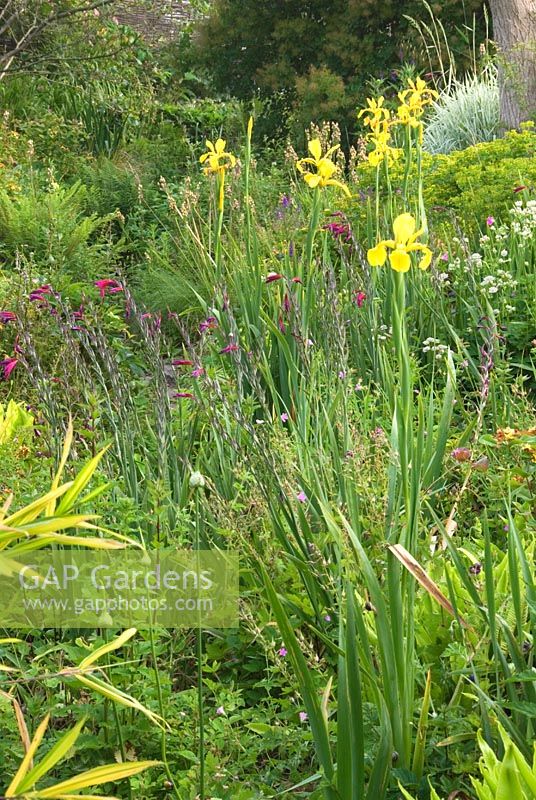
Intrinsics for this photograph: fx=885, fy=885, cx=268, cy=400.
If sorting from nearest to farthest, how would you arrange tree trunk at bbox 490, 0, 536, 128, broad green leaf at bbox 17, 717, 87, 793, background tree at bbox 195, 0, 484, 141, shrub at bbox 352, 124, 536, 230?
1. broad green leaf at bbox 17, 717, 87, 793
2. shrub at bbox 352, 124, 536, 230
3. tree trunk at bbox 490, 0, 536, 128
4. background tree at bbox 195, 0, 484, 141

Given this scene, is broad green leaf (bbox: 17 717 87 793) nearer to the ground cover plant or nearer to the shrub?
A: the ground cover plant

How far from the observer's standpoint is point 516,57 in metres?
8.00

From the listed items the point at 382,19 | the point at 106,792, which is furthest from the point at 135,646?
the point at 382,19

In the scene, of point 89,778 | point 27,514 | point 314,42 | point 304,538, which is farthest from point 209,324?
point 314,42

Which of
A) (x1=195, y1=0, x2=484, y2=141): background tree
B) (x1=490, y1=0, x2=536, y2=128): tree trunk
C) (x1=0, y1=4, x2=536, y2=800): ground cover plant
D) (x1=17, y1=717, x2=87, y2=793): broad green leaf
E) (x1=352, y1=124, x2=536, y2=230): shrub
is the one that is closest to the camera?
(x1=17, y1=717, x2=87, y2=793): broad green leaf

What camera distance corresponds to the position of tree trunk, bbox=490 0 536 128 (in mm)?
7566

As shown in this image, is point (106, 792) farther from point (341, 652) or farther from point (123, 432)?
point (123, 432)

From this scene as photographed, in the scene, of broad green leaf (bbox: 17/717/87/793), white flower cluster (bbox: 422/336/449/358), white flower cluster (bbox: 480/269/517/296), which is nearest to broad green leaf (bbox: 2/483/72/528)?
broad green leaf (bbox: 17/717/87/793)

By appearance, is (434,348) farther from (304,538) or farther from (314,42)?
(314,42)

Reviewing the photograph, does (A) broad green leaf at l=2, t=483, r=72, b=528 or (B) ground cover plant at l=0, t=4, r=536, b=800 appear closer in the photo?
(A) broad green leaf at l=2, t=483, r=72, b=528

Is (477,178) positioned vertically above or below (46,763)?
above

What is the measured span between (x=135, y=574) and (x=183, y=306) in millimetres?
3415

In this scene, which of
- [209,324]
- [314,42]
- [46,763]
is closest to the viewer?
[46,763]

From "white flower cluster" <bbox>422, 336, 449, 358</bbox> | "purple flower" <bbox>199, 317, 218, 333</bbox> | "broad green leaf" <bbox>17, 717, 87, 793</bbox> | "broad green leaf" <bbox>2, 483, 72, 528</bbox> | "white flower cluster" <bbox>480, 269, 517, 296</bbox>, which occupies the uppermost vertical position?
"white flower cluster" <bbox>480, 269, 517, 296</bbox>
